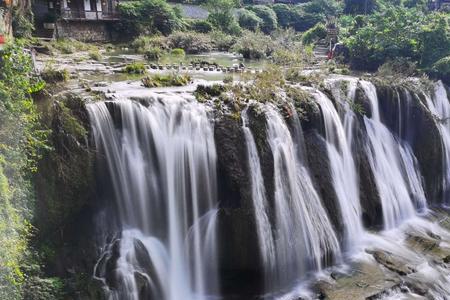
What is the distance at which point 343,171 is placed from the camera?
14641 mm

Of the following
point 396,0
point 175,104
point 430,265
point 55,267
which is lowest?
point 430,265

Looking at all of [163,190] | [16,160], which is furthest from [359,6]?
[16,160]

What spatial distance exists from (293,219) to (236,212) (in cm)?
191

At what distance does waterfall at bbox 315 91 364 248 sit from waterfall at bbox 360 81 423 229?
1.28m

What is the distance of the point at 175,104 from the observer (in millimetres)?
11773

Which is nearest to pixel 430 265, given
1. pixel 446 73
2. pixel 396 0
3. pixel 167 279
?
pixel 167 279

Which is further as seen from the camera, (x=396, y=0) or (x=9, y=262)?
(x=396, y=0)

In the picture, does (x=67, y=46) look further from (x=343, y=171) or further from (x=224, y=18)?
(x=343, y=171)

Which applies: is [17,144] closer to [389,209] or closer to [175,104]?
[175,104]

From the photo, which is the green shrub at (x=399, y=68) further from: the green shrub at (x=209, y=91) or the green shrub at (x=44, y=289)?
the green shrub at (x=44, y=289)

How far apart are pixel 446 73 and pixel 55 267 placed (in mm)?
21114

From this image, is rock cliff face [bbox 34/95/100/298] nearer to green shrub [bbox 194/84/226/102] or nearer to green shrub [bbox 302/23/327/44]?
green shrub [bbox 194/84/226/102]

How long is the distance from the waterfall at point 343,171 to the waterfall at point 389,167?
4.19 feet

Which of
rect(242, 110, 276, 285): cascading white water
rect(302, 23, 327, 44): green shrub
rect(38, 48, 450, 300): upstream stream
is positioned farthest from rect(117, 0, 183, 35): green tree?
rect(242, 110, 276, 285): cascading white water
